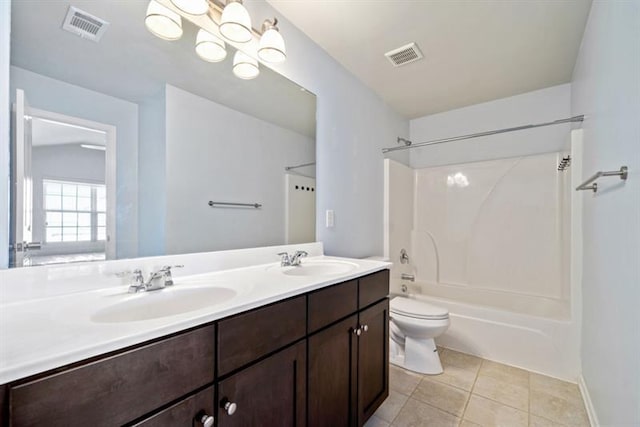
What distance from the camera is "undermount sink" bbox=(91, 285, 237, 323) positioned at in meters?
0.85

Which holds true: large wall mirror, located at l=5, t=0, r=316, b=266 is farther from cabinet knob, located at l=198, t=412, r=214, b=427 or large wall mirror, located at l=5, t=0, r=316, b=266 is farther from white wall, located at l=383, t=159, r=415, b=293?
white wall, located at l=383, t=159, r=415, b=293

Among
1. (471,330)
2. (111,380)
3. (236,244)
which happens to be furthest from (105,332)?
(471,330)

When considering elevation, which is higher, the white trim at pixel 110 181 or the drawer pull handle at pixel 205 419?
the white trim at pixel 110 181

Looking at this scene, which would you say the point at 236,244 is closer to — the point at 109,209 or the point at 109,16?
the point at 109,209

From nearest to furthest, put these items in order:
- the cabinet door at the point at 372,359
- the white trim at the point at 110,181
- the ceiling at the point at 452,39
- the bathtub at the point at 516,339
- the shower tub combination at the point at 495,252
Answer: the white trim at the point at 110,181 → the cabinet door at the point at 372,359 → the ceiling at the point at 452,39 → the bathtub at the point at 516,339 → the shower tub combination at the point at 495,252

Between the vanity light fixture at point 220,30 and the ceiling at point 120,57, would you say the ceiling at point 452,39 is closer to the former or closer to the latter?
the vanity light fixture at point 220,30

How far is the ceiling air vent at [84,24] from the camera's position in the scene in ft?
3.14

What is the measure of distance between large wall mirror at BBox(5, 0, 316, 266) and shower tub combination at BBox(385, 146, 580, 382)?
1592mm

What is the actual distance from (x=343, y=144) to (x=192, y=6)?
1.25m

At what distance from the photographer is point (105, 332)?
0.61 m

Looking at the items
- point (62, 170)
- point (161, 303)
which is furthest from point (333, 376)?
point (62, 170)

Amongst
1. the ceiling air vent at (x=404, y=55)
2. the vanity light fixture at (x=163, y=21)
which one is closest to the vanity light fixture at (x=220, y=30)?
the vanity light fixture at (x=163, y=21)

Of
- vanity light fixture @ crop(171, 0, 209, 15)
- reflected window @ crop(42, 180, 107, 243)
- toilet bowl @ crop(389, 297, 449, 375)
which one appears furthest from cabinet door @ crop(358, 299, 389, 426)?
vanity light fixture @ crop(171, 0, 209, 15)

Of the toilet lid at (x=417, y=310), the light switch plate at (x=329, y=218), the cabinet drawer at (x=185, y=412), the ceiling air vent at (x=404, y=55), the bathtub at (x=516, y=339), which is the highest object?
the ceiling air vent at (x=404, y=55)
